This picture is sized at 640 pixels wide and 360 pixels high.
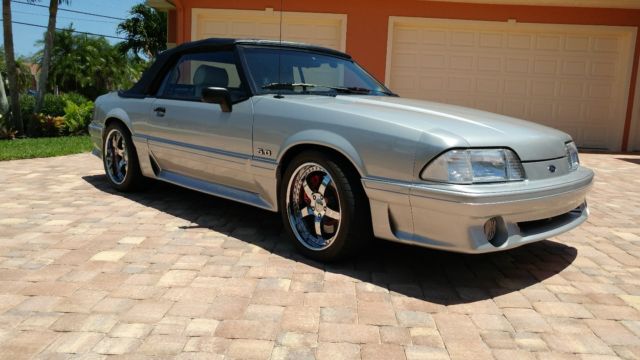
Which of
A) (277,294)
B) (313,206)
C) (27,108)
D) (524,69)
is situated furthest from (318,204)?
(27,108)

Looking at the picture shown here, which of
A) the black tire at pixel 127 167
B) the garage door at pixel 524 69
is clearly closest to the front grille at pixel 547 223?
the black tire at pixel 127 167

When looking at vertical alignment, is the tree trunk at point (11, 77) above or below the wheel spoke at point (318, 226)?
above

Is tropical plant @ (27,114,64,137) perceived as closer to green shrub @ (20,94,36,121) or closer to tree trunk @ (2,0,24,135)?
tree trunk @ (2,0,24,135)

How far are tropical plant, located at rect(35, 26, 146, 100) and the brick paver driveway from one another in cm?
3080

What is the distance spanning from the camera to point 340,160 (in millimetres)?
3389

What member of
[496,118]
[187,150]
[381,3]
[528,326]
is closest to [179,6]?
[381,3]

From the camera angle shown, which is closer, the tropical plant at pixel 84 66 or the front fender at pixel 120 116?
the front fender at pixel 120 116

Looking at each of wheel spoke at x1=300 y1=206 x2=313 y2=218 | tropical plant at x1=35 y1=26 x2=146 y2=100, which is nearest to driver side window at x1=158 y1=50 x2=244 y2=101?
wheel spoke at x1=300 y1=206 x2=313 y2=218

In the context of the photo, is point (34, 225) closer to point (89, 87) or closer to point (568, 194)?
point (568, 194)

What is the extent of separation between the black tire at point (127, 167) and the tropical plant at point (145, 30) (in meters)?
33.3

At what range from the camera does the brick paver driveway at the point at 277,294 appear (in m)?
2.49

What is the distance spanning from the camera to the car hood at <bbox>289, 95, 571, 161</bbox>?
10.1ft

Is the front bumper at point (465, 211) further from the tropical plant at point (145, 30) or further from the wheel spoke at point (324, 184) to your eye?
the tropical plant at point (145, 30)

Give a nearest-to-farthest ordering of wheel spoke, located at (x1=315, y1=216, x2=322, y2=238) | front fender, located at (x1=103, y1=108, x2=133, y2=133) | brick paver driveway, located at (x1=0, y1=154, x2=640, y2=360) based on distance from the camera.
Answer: brick paver driveway, located at (x1=0, y1=154, x2=640, y2=360) → wheel spoke, located at (x1=315, y1=216, x2=322, y2=238) → front fender, located at (x1=103, y1=108, x2=133, y2=133)
